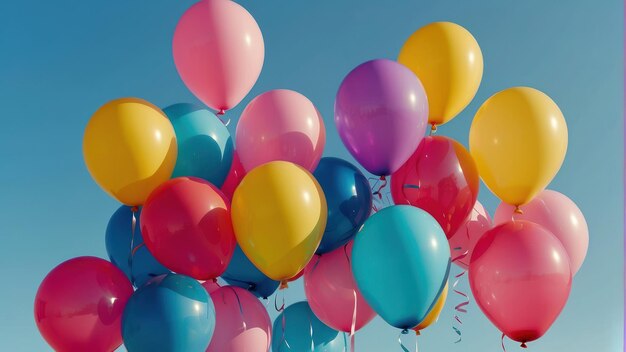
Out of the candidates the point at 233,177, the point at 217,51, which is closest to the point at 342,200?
the point at 233,177

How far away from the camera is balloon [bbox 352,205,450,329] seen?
4.83 m

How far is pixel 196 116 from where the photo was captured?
5758 mm

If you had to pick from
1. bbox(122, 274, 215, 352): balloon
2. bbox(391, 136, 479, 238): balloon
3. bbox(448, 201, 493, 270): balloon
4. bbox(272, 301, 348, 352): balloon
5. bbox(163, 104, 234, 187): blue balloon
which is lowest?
bbox(272, 301, 348, 352): balloon

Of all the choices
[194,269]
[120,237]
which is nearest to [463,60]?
[194,269]

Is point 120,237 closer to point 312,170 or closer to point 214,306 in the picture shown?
point 214,306

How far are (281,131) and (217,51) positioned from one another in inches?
30.6

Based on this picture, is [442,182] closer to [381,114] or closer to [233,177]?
[381,114]

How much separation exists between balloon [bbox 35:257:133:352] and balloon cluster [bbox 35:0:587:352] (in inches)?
0.5

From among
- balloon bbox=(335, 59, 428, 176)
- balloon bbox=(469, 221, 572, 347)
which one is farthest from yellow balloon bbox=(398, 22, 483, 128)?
balloon bbox=(469, 221, 572, 347)

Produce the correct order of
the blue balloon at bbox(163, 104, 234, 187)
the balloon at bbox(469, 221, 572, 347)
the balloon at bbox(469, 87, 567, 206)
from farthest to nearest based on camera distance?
the blue balloon at bbox(163, 104, 234, 187) < the balloon at bbox(469, 87, 567, 206) < the balloon at bbox(469, 221, 572, 347)

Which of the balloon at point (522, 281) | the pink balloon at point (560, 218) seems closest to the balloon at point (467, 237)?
the pink balloon at point (560, 218)

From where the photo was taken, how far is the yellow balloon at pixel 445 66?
5734mm

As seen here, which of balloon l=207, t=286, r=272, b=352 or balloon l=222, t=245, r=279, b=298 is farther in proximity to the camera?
balloon l=222, t=245, r=279, b=298

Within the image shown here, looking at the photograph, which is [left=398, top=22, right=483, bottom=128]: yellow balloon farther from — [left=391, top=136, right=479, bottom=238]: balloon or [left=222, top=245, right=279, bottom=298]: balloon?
[left=222, top=245, right=279, bottom=298]: balloon
